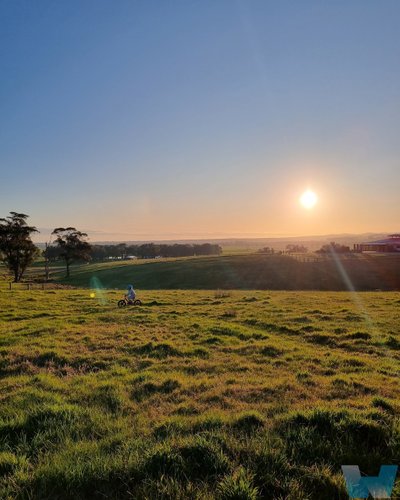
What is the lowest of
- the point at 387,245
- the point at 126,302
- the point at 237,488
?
the point at 126,302

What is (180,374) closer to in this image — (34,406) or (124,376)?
(124,376)

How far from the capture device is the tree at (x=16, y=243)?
2218 inches

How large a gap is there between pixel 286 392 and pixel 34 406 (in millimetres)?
6120

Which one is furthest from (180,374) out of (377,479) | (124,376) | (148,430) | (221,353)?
(377,479)

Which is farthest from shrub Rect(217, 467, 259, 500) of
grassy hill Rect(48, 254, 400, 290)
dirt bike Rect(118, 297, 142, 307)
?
grassy hill Rect(48, 254, 400, 290)

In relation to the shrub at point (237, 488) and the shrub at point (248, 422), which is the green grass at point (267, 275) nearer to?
the shrub at point (248, 422)

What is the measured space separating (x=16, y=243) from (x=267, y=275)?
4858cm

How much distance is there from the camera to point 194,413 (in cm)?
694

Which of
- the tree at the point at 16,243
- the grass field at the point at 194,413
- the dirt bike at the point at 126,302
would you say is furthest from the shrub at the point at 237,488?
the tree at the point at 16,243

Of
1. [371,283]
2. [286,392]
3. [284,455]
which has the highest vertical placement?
[284,455]

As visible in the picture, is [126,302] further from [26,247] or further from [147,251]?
[147,251]

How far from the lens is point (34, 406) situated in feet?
23.2

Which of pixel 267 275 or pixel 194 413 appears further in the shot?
pixel 267 275

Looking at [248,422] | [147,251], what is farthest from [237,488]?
[147,251]
